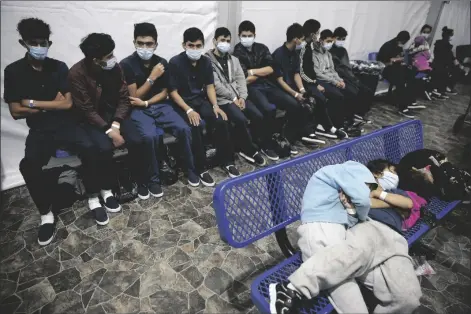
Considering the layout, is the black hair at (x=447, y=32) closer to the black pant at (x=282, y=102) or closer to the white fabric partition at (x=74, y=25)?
the black pant at (x=282, y=102)

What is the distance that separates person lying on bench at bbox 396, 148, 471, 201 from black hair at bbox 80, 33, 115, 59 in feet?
11.0

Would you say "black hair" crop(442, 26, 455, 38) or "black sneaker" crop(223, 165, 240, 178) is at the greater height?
"black hair" crop(442, 26, 455, 38)

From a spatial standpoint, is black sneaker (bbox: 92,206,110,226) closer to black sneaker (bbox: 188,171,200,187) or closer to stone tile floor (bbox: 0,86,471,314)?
stone tile floor (bbox: 0,86,471,314)

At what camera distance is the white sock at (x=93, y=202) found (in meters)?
3.10

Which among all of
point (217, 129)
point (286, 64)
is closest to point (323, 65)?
point (286, 64)

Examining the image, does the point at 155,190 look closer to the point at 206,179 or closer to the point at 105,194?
the point at 105,194

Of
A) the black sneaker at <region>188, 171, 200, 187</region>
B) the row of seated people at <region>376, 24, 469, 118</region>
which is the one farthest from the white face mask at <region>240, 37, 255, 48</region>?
the row of seated people at <region>376, 24, 469, 118</region>

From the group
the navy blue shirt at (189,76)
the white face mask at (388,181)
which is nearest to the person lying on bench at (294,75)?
the navy blue shirt at (189,76)

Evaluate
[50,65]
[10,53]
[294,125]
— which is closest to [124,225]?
[50,65]

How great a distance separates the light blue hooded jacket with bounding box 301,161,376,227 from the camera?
1909 millimetres

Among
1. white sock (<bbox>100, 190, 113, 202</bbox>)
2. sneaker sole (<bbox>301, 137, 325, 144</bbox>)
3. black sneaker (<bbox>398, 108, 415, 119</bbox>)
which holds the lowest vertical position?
white sock (<bbox>100, 190, 113, 202</bbox>)

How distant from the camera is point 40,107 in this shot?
9.67 ft

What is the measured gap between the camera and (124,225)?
2.98m

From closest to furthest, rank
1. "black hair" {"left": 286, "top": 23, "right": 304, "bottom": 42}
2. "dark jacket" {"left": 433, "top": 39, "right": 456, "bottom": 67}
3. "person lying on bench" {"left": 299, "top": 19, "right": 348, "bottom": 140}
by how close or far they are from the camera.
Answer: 1. "black hair" {"left": 286, "top": 23, "right": 304, "bottom": 42}
2. "person lying on bench" {"left": 299, "top": 19, "right": 348, "bottom": 140}
3. "dark jacket" {"left": 433, "top": 39, "right": 456, "bottom": 67}
